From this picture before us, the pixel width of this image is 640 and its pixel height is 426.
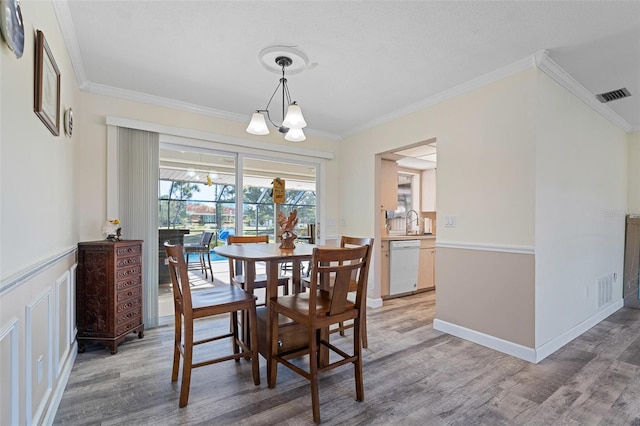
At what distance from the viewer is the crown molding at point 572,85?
8.16ft

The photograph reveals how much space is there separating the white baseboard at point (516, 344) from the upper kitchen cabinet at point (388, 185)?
1.96 metres

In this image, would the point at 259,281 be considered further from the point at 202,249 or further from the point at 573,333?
the point at 573,333

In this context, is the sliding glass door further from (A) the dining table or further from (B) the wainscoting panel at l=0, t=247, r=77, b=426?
(A) the dining table

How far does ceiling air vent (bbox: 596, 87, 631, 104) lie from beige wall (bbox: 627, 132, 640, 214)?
4.73ft

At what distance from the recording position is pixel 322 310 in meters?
1.93

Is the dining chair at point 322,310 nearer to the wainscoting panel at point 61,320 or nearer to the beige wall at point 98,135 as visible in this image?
the wainscoting panel at point 61,320

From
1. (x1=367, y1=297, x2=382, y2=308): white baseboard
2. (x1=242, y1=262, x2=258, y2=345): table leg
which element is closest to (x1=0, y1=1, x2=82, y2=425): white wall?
(x1=242, y1=262, x2=258, y2=345): table leg

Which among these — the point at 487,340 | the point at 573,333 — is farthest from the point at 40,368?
the point at 573,333

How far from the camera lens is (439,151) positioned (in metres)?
3.28

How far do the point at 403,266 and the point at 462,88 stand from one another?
2512 millimetres

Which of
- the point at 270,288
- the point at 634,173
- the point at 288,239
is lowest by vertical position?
the point at 270,288

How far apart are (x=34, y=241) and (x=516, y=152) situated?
3.33m

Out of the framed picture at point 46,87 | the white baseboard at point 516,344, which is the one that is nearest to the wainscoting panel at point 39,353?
the framed picture at point 46,87

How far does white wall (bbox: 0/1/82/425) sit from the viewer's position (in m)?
1.19
